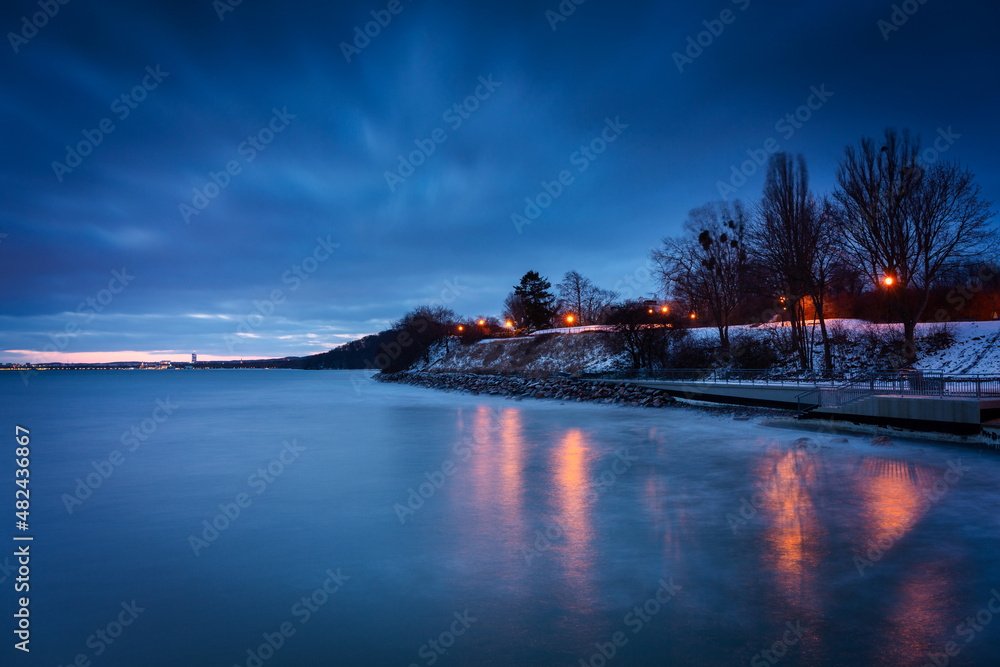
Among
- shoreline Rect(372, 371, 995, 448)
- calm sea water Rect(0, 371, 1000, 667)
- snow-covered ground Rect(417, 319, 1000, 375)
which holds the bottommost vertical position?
calm sea water Rect(0, 371, 1000, 667)

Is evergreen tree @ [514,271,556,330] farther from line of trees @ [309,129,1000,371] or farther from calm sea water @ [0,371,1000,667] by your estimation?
calm sea water @ [0,371,1000,667]

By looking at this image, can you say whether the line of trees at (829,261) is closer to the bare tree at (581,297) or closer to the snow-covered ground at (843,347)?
the snow-covered ground at (843,347)

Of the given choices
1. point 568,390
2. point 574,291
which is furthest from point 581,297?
point 568,390

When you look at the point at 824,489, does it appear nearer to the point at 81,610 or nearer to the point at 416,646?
the point at 416,646

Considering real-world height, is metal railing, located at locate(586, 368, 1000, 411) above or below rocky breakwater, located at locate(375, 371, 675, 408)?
above

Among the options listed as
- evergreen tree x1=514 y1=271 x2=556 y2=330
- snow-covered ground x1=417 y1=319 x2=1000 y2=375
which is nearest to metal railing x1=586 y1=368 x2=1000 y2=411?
snow-covered ground x1=417 y1=319 x2=1000 y2=375

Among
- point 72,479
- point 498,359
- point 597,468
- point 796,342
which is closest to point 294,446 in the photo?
point 72,479

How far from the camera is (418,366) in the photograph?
96.1m

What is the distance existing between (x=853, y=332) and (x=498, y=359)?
42164 millimetres

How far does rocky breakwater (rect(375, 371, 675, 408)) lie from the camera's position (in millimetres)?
33594

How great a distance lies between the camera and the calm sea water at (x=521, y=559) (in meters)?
5.34

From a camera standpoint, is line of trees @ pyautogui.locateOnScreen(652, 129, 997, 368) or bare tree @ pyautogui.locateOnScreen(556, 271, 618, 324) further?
bare tree @ pyautogui.locateOnScreen(556, 271, 618, 324)

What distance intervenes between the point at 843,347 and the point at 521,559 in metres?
37.2

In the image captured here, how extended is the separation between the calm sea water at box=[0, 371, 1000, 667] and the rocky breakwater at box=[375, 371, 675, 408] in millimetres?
17286
